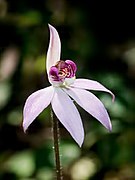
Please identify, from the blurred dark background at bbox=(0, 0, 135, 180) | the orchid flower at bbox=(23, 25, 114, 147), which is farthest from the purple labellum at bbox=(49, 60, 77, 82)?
the blurred dark background at bbox=(0, 0, 135, 180)

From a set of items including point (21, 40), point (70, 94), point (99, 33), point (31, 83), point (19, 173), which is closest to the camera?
point (70, 94)

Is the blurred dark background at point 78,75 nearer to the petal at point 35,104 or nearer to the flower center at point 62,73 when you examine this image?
the flower center at point 62,73

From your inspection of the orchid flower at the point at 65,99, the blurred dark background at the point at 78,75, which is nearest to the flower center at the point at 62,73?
the orchid flower at the point at 65,99

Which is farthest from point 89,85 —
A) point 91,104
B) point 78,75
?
point 78,75

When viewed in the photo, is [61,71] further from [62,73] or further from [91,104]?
[91,104]

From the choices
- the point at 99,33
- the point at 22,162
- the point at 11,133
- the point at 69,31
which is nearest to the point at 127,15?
the point at 99,33

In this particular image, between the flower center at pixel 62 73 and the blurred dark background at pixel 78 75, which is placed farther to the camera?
the blurred dark background at pixel 78 75

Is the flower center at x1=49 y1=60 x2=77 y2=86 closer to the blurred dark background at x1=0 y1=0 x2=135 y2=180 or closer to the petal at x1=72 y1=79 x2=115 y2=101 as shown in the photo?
the petal at x1=72 y1=79 x2=115 y2=101

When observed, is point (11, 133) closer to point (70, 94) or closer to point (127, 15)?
point (127, 15)
